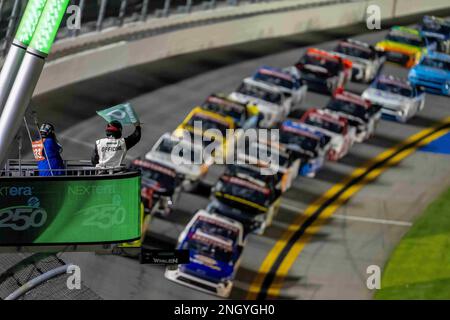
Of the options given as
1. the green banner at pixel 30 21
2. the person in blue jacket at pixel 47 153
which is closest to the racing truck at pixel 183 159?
the person in blue jacket at pixel 47 153

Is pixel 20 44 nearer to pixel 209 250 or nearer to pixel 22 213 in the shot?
pixel 22 213

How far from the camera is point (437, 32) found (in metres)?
62.6

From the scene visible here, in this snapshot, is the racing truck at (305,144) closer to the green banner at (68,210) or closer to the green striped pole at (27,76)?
the green banner at (68,210)

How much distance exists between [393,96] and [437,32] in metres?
10.8

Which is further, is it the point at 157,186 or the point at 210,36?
the point at 210,36

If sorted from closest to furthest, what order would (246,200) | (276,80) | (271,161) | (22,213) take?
(22,213) < (246,200) < (271,161) < (276,80)

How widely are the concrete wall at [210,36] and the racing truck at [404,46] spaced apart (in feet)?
14.5

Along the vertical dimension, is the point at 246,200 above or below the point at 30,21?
below

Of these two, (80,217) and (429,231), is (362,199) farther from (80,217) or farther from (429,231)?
(80,217)

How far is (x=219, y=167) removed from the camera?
46250mm

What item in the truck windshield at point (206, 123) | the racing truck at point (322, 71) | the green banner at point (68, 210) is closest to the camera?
Result: the green banner at point (68, 210)

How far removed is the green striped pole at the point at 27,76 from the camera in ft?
66.6

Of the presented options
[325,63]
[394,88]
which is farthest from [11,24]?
[394,88]
